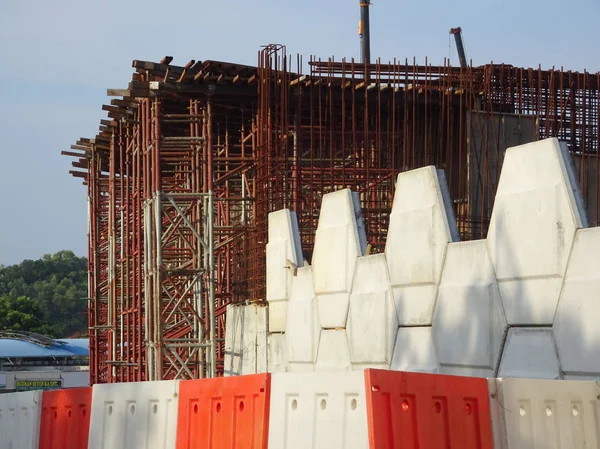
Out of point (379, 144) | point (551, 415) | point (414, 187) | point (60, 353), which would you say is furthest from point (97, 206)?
point (60, 353)

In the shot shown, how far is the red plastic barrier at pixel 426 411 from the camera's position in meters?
6.59

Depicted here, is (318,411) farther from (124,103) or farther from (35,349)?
(35,349)

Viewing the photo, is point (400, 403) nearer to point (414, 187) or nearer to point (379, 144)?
point (414, 187)

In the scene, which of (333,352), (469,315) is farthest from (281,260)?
(469,315)

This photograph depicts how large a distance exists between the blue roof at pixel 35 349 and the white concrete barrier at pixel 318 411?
202 feet

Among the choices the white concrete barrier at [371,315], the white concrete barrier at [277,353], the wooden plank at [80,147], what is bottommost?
the white concrete barrier at [277,353]

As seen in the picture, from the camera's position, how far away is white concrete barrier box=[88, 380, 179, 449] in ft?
29.2

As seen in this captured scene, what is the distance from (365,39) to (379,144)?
2405cm

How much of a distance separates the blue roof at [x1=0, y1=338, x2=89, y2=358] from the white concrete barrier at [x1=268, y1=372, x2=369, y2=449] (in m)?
61.4

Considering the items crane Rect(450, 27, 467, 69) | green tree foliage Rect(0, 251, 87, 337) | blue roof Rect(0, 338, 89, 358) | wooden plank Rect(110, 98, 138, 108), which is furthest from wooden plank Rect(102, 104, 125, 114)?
green tree foliage Rect(0, 251, 87, 337)

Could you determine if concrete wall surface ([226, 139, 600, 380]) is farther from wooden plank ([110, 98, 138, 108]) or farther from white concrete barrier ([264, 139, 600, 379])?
wooden plank ([110, 98, 138, 108])

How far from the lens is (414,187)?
11.0 m

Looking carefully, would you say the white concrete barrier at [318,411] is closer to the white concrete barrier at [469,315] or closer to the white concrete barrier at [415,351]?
the white concrete barrier at [469,315]

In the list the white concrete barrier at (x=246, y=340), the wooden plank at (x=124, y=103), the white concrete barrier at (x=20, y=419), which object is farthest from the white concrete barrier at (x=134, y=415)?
the wooden plank at (x=124, y=103)
